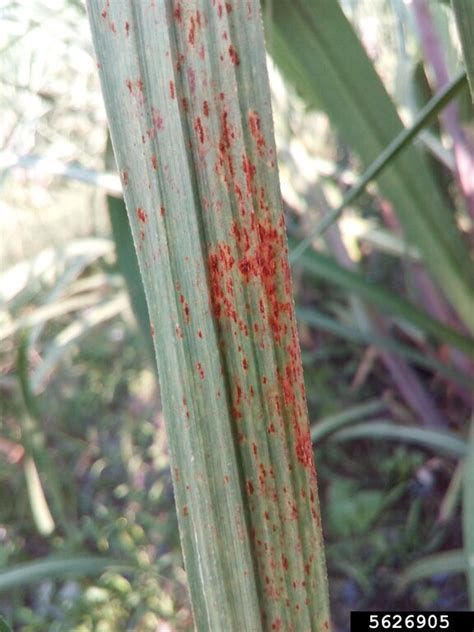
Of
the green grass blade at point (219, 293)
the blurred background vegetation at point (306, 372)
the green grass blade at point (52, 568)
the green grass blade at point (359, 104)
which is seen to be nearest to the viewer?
Result: the green grass blade at point (219, 293)

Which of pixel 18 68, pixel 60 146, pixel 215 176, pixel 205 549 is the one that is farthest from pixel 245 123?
pixel 60 146

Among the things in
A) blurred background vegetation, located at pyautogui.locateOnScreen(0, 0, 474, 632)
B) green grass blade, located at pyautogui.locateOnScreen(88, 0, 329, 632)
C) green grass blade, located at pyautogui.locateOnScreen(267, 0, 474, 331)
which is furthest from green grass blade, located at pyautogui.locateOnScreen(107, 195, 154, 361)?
green grass blade, located at pyautogui.locateOnScreen(88, 0, 329, 632)

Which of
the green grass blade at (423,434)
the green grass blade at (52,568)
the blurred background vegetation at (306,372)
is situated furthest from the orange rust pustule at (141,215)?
the green grass blade at (423,434)

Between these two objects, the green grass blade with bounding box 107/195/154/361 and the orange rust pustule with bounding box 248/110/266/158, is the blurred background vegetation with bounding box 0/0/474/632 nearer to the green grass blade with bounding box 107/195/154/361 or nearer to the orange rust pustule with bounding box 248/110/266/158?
the green grass blade with bounding box 107/195/154/361

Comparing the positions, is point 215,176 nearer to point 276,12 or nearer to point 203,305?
point 203,305

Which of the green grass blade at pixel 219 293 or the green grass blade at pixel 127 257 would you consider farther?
the green grass blade at pixel 127 257

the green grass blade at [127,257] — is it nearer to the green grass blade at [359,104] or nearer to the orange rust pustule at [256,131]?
the green grass blade at [359,104]

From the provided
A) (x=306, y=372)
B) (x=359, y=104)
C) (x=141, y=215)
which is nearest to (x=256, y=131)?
(x=141, y=215)
